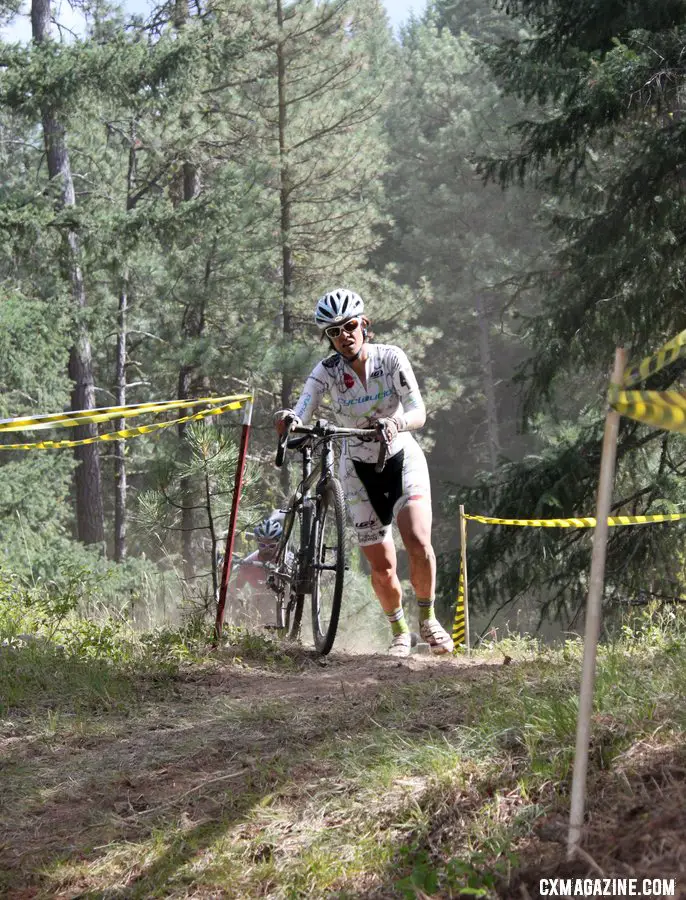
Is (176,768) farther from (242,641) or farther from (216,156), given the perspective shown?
(216,156)

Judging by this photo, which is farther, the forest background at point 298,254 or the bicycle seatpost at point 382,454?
the forest background at point 298,254

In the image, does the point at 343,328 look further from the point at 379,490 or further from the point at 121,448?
the point at 121,448

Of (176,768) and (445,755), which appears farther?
(176,768)

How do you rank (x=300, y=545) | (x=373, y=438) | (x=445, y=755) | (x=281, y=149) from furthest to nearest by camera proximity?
(x=281, y=149)
(x=300, y=545)
(x=373, y=438)
(x=445, y=755)

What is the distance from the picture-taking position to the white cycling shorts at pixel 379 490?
6449 mm

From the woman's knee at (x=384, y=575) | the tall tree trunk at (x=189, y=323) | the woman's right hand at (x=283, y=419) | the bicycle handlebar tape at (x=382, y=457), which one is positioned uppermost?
the tall tree trunk at (x=189, y=323)

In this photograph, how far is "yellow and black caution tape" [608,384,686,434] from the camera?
2.40m

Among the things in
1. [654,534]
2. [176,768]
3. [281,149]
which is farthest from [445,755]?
[281,149]

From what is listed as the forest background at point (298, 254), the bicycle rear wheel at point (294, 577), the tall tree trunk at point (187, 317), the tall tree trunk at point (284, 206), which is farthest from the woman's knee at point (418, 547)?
the tall tree trunk at point (284, 206)

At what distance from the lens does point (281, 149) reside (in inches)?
930

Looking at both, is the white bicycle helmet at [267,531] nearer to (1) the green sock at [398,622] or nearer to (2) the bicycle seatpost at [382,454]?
(1) the green sock at [398,622]

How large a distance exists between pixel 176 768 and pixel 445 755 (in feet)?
3.58

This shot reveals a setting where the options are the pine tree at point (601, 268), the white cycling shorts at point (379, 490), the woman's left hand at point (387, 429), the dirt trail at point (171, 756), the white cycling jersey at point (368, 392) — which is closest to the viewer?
the dirt trail at point (171, 756)

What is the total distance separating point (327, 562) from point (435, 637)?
32.6 inches
